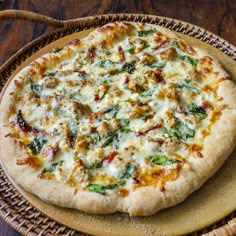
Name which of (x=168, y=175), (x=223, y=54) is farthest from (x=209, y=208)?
(x=223, y=54)

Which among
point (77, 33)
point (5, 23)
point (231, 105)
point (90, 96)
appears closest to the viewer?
point (231, 105)

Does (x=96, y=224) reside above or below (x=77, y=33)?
below

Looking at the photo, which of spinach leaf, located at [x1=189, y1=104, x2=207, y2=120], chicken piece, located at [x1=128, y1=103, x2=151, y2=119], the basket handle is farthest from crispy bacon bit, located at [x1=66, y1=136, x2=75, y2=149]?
the basket handle

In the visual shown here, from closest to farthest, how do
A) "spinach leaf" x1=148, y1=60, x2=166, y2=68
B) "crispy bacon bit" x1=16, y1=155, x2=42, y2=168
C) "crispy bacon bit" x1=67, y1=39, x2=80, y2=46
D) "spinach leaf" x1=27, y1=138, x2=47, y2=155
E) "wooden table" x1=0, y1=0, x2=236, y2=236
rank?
"crispy bacon bit" x1=16, y1=155, x2=42, y2=168
"spinach leaf" x1=27, y1=138, x2=47, y2=155
"spinach leaf" x1=148, y1=60, x2=166, y2=68
"crispy bacon bit" x1=67, y1=39, x2=80, y2=46
"wooden table" x1=0, y1=0, x2=236, y2=236

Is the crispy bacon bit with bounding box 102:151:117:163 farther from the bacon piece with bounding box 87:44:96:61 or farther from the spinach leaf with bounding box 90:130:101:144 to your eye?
the bacon piece with bounding box 87:44:96:61

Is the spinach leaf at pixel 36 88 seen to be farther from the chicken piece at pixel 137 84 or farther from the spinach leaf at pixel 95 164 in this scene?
the spinach leaf at pixel 95 164

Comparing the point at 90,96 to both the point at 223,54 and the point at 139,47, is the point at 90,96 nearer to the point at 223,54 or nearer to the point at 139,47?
the point at 139,47
